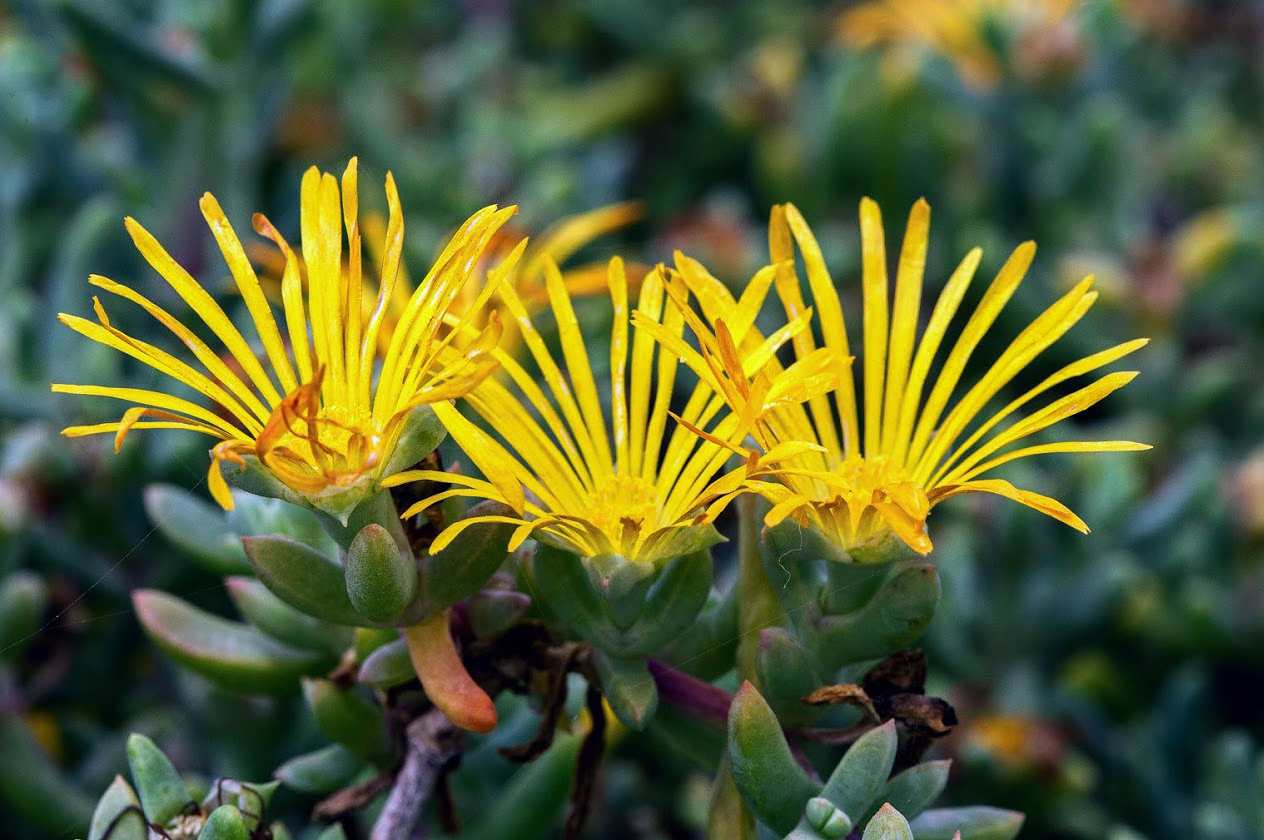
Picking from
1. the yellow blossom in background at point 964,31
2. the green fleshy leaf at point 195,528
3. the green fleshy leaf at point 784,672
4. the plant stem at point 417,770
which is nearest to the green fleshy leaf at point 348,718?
the plant stem at point 417,770

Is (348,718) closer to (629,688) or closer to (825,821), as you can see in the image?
(629,688)

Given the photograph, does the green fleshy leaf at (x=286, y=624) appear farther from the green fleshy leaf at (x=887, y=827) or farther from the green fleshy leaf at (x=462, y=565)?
the green fleshy leaf at (x=887, y=827)

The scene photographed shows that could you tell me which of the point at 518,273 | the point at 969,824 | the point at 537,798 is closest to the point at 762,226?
the point at 518,273

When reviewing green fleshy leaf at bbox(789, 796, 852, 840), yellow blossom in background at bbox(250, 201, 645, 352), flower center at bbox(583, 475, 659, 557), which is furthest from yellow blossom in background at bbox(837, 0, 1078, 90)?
green fleshy leaf at bbox(789, 796, 852, 840)

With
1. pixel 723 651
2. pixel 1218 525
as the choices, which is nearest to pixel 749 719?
pixel 723 651

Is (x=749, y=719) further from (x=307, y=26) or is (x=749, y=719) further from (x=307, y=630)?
(x=307, y=26)

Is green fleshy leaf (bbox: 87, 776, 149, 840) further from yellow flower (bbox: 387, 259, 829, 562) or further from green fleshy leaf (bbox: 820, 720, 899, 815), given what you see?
green fleshy leaf (bbox: 820, 720, 899, 815)
